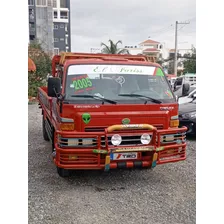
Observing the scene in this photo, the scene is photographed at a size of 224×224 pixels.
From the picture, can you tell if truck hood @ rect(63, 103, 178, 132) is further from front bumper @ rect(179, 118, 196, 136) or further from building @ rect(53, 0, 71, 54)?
building @ rect(53, 0, 71, 54)

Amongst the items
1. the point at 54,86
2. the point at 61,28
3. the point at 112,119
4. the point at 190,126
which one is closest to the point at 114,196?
the point at 112,119

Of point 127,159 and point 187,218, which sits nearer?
point 187,218

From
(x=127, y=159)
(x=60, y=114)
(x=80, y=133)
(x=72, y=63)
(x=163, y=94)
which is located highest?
(x=72, y=63)

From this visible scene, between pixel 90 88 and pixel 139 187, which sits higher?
pixel 90 88

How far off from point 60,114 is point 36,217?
1379mm

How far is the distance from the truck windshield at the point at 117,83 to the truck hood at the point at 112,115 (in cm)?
13

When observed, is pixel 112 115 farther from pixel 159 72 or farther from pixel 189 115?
pixel 189 115

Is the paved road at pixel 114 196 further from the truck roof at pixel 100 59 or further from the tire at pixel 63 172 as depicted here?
the truck roof at pixel 100 59

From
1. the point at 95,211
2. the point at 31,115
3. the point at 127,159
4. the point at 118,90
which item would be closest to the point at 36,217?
the point at 95,211

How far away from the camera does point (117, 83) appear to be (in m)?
4.27

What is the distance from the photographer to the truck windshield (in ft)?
13.4

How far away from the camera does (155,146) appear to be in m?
3.91

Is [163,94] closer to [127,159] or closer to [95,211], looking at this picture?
[127,159]

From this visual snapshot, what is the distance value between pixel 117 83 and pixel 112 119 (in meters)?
0.67
